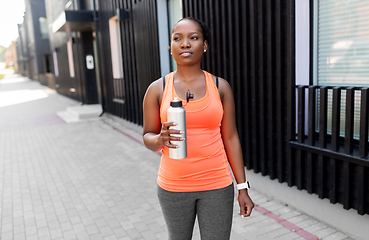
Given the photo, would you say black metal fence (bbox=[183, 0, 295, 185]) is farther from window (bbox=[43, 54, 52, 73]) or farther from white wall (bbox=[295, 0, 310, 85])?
window (bbox=[43, 54, 52, 73])

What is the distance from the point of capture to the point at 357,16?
3604 millimetres

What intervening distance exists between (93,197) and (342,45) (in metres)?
4.12

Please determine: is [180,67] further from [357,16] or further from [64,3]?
[64,3]

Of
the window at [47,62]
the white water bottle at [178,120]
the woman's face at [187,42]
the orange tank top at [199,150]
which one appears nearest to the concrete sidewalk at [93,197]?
the orange tank top at [199,150]

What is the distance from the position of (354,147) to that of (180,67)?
103 inches

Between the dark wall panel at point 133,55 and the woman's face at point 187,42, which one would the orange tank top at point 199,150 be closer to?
the woman's face at point 187,42

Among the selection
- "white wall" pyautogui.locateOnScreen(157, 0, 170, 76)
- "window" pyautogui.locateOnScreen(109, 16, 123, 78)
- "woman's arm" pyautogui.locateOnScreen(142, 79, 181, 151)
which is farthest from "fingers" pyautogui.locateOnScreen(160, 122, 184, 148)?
"window" pyautogui.locateOnScreen(109, 16, 123, 78)

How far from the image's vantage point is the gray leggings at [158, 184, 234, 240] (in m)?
2.04


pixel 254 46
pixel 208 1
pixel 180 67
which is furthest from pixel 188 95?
pixel 208 1

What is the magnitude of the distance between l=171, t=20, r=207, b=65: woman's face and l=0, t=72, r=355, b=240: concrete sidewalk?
98.1 inches

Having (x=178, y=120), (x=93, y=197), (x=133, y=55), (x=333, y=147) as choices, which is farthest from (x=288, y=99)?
(x=133, y=55)

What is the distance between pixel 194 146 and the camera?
2012 millimetres

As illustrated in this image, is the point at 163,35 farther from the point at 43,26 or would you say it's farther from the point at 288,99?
the point at 43,26

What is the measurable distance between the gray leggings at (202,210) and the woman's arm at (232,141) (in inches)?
5.0
